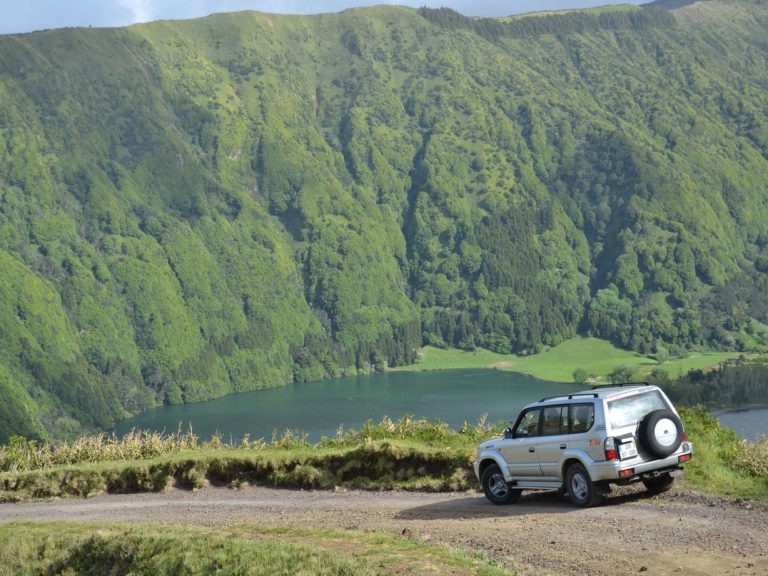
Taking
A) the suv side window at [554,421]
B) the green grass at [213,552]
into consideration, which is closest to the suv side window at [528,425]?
the suv side window at [554,421]

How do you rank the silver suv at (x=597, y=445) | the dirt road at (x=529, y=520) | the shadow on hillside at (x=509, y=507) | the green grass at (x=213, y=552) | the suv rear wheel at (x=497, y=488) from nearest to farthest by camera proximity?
the dirt road at (x=529, y=520), the green grass at (x=213, y=552), the silver suv at (x=597, y=445), the shadow on hillside at (x=509, y=507), the suv rear wheel at (x=497, y=488)

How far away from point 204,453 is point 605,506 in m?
14.7

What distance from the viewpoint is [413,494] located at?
25.3 metres

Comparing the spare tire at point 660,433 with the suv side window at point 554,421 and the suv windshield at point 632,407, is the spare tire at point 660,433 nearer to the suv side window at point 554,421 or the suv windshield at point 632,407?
the suv windshield at point 632,407

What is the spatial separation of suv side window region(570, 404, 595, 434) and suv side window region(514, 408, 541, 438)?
1.25m

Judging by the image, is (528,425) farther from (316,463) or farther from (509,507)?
(316,463)

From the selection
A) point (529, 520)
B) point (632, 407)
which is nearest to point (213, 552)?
point (529, 520)

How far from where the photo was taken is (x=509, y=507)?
880 inches

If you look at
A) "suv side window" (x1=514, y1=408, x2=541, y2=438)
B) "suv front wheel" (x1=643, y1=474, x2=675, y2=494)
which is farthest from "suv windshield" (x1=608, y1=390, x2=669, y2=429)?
"suv side window" (x1=514, y1=408, x2=541, y2=438)

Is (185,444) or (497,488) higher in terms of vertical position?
(185,444)

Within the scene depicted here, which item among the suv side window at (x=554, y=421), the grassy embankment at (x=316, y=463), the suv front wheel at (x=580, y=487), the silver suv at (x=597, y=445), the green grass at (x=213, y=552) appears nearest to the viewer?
the green grass at (x=213, y=552)

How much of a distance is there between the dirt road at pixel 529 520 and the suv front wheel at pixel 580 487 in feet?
0.79

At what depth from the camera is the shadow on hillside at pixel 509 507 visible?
21.4 meters

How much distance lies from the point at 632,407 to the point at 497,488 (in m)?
4.26
